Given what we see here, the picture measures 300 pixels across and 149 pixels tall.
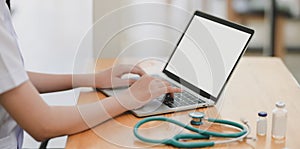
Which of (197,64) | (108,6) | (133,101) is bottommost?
(133,101)

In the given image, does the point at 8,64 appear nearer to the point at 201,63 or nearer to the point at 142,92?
the point at 142,92

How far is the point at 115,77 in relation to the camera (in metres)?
1.56

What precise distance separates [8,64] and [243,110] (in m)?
0.67

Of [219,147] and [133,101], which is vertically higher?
[133,101]

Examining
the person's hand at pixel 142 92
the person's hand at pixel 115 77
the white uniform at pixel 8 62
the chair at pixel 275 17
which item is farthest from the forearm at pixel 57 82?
the chair at pixel 275 17

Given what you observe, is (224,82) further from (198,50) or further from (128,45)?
(128,45)

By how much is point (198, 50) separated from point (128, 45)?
78cm

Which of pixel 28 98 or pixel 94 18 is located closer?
pixel 28 98

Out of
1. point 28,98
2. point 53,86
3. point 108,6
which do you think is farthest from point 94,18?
point 28,98

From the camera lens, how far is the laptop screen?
1376mm

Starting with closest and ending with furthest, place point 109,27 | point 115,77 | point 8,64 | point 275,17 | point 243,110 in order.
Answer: point 8,64 → point 243,110 → point 115,77 → point 109,27 → point 275,17

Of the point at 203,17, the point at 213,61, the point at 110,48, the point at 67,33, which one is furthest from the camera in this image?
the point at 67,33

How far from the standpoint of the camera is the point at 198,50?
59.2 inches

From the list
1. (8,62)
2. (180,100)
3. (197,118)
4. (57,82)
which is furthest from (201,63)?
(8,62)
